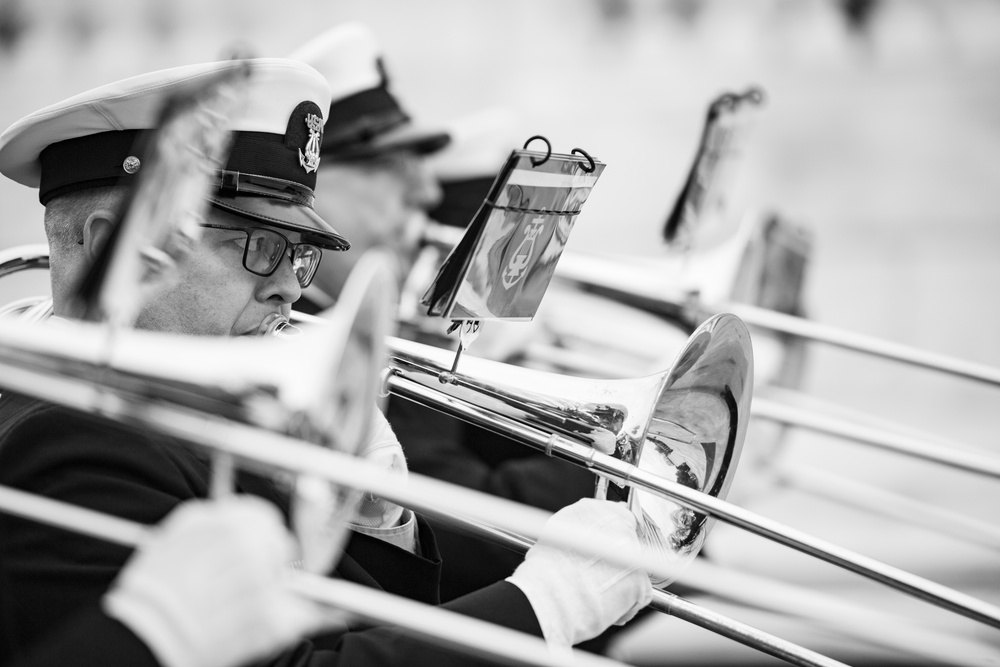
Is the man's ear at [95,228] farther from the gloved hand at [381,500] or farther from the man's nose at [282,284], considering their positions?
the gloved hand at [381,500]

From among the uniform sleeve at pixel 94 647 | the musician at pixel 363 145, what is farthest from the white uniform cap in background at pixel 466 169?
the uniform sleeve at pixel 94 647

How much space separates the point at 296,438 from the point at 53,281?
90 cm

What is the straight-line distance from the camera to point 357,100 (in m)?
3.65

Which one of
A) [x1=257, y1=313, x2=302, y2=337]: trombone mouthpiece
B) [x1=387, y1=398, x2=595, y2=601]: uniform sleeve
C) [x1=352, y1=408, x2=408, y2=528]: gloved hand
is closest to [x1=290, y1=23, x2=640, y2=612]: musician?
[x1=387, y1=398, x2=595, y2=601]: uniform sleeve

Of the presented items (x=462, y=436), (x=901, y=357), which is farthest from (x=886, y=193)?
(x=462, y=436)

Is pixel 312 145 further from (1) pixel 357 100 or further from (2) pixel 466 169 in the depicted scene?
(2) pixel 466 169

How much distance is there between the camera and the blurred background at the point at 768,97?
6914mm

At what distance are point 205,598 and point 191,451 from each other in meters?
0.65

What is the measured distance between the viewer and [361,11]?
7.25 metres

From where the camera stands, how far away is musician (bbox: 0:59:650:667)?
1481mm

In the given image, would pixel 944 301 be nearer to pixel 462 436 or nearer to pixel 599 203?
pixel 599 203

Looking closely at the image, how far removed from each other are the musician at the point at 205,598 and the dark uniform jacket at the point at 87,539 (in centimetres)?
27

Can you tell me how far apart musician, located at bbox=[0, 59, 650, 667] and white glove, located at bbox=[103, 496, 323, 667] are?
0.21 m

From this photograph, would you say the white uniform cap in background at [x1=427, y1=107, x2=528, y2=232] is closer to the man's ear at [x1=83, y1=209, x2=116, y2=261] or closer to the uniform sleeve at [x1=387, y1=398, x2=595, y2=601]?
the uniform sleeve at [x1=387, y1=398, x2=595, y2=601]
